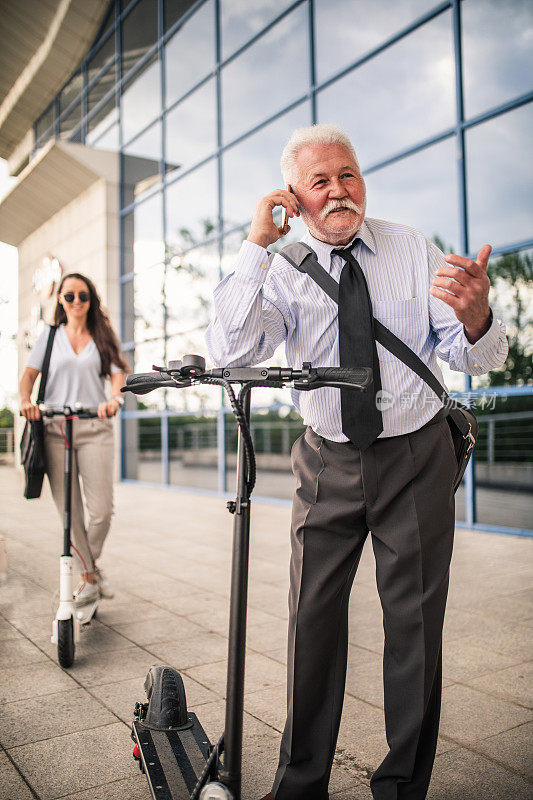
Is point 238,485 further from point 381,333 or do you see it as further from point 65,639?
point 65,639

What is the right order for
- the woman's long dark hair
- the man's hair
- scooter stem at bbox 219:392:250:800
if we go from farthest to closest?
the woman's long dark hair
the man's hair
scooter stem at bbox 219:392:250:800

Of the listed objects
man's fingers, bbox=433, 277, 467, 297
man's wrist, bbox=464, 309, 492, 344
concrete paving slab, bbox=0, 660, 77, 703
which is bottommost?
concrete paving slab, bbox=0, 660, 77, 703

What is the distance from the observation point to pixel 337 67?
32.0 ft

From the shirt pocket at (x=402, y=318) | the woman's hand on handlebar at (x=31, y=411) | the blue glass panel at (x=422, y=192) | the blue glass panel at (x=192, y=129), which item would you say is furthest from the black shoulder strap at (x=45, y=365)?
the blue glass panel at (x=192, y=129)

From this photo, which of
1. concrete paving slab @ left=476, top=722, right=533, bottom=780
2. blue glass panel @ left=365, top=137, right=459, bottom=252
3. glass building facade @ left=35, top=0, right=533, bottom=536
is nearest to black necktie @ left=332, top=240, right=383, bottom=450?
concrete paving slab @ left=476, top=722, right=533, bottom=780

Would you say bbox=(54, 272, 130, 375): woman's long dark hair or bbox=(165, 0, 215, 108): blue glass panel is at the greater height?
bbox=(165, 0, 215, 108): blue glass panel

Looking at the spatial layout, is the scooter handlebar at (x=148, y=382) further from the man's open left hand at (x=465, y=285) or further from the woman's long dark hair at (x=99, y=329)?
the woman's long dark hair at (x=99, y=329)

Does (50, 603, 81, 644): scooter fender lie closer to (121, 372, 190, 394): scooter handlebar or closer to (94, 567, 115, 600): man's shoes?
(94, 567, 115, 600): man's shoes

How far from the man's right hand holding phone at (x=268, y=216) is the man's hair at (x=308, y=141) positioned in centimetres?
18

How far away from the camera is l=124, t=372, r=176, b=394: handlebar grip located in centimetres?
188

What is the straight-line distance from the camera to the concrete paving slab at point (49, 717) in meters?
2.77

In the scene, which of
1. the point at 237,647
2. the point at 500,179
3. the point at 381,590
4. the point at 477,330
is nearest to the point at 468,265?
the point at 477,330

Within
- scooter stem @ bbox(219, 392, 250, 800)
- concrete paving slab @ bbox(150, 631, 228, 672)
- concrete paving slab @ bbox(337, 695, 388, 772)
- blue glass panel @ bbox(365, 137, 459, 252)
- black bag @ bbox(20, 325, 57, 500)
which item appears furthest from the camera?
blue glass panel @ bbox(365, 137, 459, 252)

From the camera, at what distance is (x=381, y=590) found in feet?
7.03
